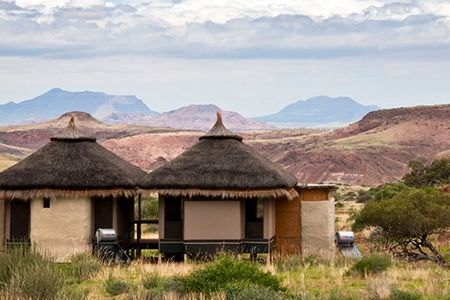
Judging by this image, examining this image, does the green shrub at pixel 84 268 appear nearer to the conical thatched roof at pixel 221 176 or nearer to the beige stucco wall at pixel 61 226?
→ the beige stucco wall at pixel 61 226

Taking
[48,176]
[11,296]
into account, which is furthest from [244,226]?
[11,296]

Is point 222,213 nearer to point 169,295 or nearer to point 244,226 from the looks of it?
point 244,226

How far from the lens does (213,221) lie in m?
21.2

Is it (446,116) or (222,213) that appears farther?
(446,116)

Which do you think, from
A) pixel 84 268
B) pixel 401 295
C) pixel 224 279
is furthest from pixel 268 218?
pixel 401 295

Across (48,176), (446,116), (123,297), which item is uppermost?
(446,116)

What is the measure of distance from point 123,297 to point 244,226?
330 inches

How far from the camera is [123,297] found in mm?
13438

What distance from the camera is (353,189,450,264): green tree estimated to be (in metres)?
22.2

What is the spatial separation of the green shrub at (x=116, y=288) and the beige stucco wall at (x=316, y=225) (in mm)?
8791

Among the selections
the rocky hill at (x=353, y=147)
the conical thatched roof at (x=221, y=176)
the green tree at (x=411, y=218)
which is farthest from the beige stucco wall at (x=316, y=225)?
the rocky hill at (x=353, y=147)

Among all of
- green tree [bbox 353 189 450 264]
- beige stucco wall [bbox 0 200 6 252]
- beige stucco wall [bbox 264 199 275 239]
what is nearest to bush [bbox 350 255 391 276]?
beige stucco wall [bbox 264 199 275 239]

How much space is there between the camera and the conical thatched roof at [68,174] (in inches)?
825

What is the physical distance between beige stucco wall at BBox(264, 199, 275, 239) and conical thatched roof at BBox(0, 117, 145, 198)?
3.29 metres
